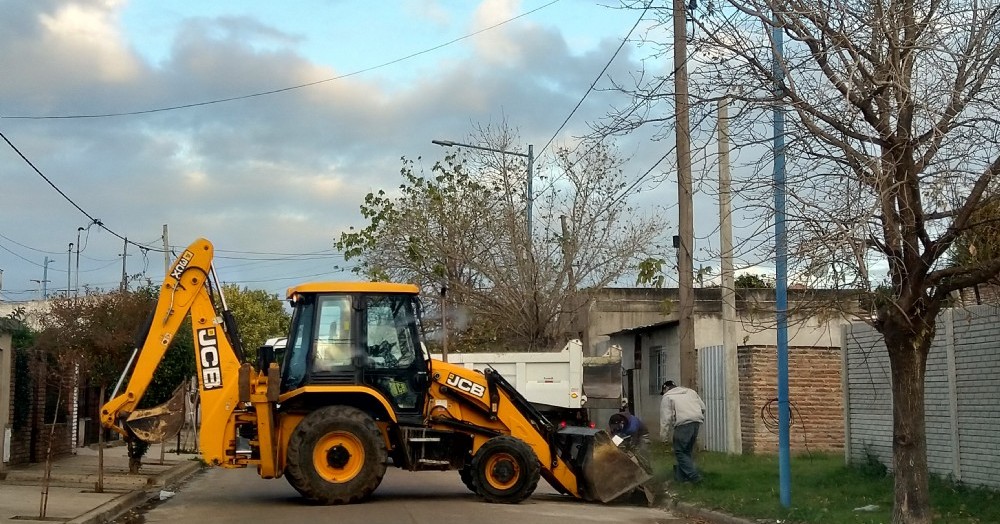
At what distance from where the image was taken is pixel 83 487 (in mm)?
18547

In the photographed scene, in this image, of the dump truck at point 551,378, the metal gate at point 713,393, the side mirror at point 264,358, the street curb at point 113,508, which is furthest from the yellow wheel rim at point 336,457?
the metal gate at point 713,393

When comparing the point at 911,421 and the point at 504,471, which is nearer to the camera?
the point at 911,421

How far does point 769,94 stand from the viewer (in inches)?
447

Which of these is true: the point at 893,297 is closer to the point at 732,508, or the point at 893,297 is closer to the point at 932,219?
the point at 932,219

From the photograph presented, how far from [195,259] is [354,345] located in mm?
2621

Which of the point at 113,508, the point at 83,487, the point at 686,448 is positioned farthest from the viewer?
the point at 83,487

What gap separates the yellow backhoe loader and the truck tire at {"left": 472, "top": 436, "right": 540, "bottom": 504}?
0.05 feet

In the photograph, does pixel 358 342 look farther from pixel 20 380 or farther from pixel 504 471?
pixel 20 380

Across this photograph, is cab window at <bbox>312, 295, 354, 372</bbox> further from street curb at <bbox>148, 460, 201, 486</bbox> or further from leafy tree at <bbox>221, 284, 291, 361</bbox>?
leafy tree at <bbox>221, 284, 291, 361</bbox>

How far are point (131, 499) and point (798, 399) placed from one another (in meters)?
12.5

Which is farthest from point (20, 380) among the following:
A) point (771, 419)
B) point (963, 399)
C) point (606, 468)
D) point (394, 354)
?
point (963, 399)

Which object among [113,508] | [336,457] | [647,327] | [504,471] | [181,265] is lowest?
[113,508]

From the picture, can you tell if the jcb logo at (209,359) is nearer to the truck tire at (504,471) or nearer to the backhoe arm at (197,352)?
the backhoe arm at (197,352)

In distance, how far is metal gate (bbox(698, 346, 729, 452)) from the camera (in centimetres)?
2267
